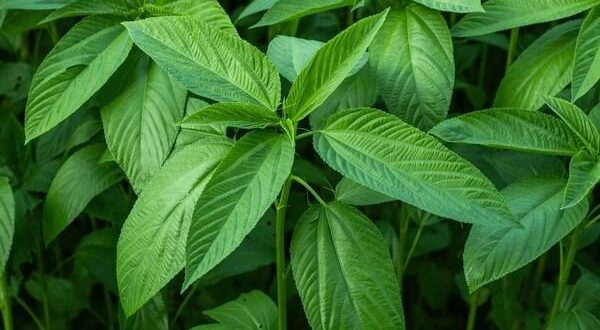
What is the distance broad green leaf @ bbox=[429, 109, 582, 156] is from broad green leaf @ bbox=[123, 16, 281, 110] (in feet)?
0.58

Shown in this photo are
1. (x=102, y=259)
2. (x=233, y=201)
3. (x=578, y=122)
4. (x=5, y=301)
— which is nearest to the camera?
(x=233, y=201)

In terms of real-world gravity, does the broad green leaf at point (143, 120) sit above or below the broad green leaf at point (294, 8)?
below

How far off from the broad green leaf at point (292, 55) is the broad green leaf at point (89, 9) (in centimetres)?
19

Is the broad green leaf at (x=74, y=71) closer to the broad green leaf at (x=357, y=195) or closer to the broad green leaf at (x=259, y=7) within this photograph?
the broad green leaf at (x=259, y=7)

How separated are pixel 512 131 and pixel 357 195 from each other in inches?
6.9

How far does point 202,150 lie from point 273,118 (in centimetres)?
8

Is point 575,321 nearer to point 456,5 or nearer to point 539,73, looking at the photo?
point 539,73

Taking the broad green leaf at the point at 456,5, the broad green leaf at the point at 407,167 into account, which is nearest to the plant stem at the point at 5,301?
the broad green leaf at the point at 407,167

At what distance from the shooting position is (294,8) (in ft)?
3.08

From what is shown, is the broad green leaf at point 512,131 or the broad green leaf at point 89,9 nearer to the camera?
the broad green leaf at point 512,131

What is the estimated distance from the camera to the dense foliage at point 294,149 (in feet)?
2.44

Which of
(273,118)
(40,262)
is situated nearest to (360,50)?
(273,118)

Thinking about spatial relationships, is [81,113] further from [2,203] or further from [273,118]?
[273,118]

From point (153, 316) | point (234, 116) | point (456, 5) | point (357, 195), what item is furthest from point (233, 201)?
point (153, 316)
